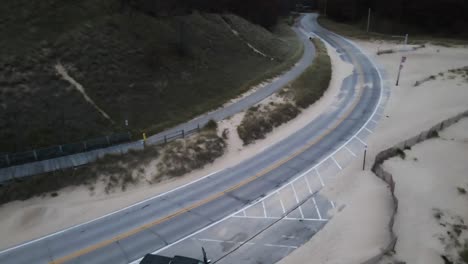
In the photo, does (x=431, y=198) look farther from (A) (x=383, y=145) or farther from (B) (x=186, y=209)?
(B) (x=186, y=209)

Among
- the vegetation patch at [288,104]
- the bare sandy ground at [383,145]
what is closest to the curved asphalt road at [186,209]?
the vegetation patch at [288,104]

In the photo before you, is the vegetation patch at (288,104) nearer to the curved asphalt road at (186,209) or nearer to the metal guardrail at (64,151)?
the curved asphalt road at (186,209)

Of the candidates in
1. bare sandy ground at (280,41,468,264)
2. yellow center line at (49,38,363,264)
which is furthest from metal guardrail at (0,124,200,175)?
bare sandy ground at (280,41,468,264)

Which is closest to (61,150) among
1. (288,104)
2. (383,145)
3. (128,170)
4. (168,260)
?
(128,170)

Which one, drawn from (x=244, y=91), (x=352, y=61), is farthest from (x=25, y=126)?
(x=352, y=61)

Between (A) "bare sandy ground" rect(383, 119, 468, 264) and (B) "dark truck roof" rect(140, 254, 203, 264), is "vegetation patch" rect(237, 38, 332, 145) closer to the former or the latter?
(A) "bare sandy ground" rect(383, 119, 468, 264)

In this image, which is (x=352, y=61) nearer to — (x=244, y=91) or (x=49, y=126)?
(x=244, y=91)
